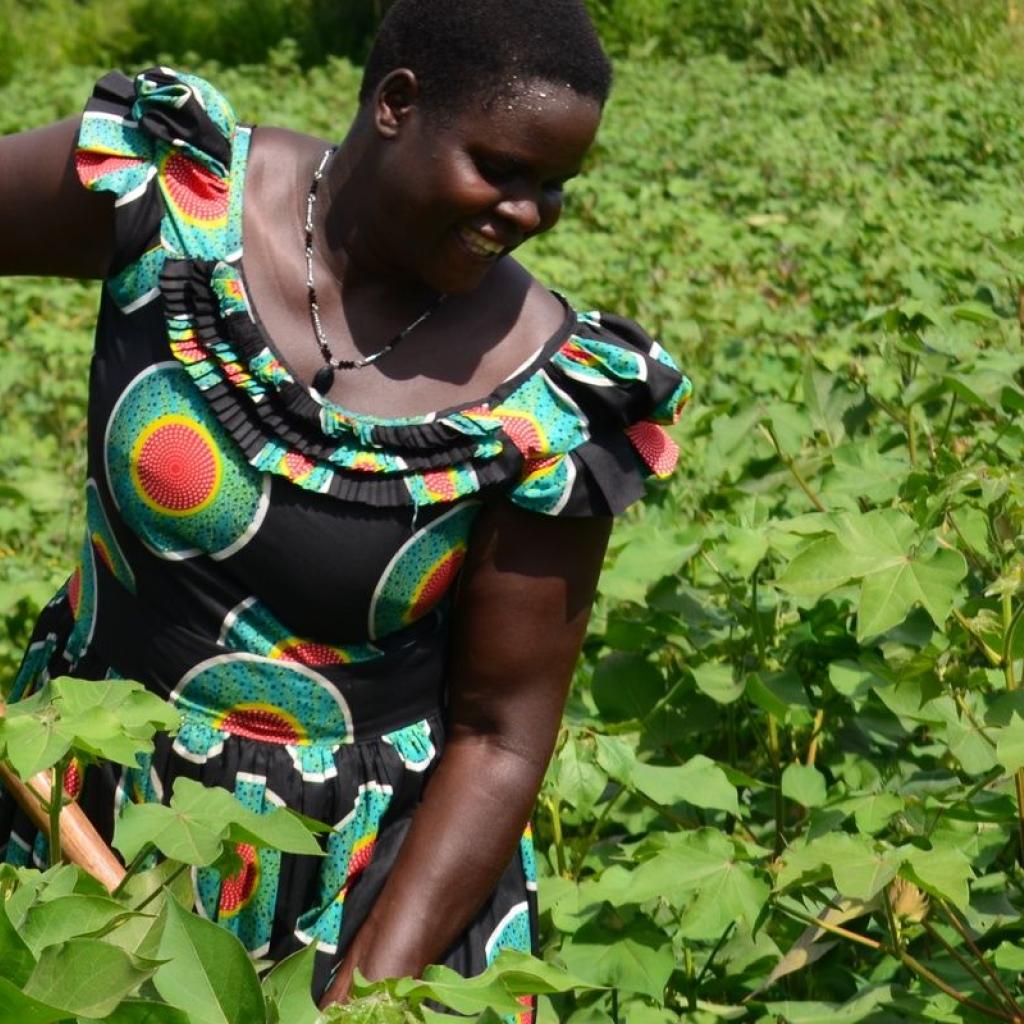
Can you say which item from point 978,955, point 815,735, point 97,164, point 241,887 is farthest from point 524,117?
point 815,735

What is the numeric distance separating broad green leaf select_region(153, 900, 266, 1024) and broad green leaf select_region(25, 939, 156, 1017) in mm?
42

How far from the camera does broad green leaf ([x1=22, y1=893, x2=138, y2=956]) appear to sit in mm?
1194

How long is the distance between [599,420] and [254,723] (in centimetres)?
47

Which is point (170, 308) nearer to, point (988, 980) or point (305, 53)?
point (988, 980)

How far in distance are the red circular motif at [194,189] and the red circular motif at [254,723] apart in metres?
0.51

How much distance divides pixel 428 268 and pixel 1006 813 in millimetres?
937

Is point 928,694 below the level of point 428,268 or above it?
below

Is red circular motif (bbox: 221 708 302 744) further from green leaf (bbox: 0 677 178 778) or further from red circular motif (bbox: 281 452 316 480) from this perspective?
green leaf (bbox: 0 677 178 778)

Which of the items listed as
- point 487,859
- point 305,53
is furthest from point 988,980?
point 305,53

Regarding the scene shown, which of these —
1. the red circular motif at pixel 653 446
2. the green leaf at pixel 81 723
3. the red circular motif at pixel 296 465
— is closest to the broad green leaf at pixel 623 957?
the red circular motif at pixel 653 446

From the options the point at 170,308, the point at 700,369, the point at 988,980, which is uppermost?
the point at 170,308

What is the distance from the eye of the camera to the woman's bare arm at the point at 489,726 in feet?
6.75

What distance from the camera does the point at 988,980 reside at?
2418 millimetres

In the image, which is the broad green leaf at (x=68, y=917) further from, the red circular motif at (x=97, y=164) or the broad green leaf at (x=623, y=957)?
the broad green leaf at (x=623, y=957)
